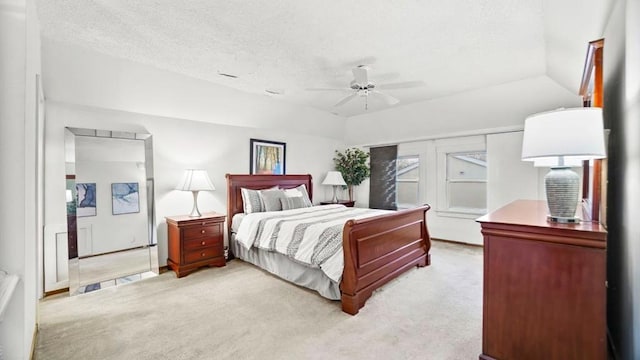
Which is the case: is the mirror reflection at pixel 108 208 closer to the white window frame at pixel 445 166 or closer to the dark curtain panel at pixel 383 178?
the dark curtain panel at pixel 383 178

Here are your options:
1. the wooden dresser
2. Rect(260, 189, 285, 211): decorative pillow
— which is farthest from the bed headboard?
the wooden dresser

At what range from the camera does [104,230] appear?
3.37 metres

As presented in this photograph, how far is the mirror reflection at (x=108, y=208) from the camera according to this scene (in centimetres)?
314

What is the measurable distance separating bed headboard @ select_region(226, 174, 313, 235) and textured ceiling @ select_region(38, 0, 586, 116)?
1.51 metres

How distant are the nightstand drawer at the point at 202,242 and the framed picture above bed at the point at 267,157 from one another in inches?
52.8

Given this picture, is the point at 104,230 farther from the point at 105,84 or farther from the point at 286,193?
the point at 286,193

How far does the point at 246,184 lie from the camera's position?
4.55 m

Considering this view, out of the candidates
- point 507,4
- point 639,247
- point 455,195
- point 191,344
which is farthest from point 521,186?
point 191,344

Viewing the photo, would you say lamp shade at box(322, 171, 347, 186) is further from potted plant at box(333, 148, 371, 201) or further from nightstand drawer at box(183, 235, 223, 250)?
nightstand drawer at box(183, 235, 223, 250)

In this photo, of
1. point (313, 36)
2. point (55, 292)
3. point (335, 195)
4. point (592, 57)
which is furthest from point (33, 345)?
point (335, 195)

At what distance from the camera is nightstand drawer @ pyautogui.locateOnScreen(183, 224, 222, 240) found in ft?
11.7

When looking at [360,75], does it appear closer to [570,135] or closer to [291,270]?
[570,135]

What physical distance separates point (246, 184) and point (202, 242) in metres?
1.19

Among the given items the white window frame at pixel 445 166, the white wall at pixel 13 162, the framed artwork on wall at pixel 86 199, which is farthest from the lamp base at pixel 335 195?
the white wall at pixel 13 162
